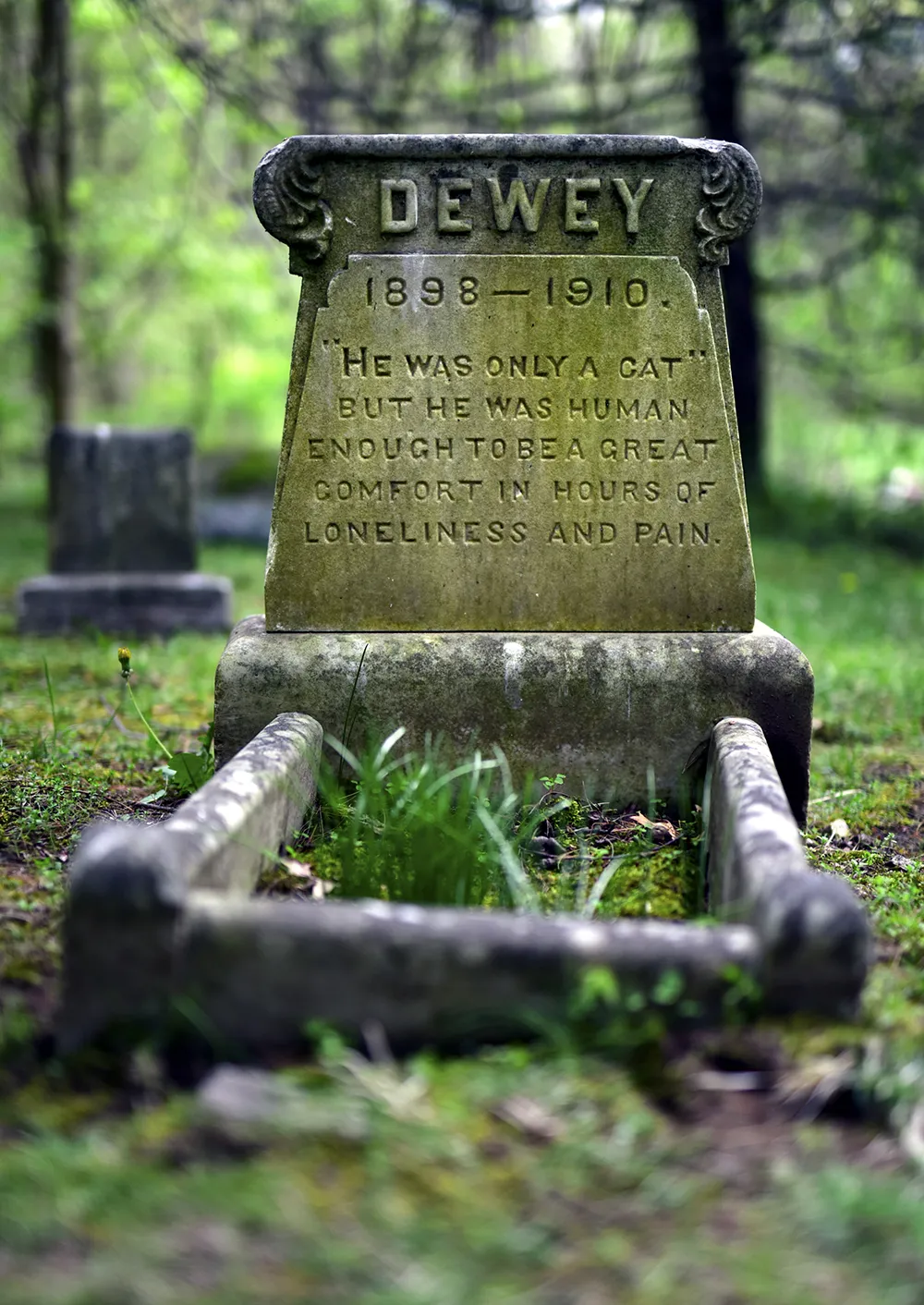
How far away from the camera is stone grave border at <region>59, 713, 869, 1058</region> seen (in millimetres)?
2098

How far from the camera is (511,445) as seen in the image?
3.72m

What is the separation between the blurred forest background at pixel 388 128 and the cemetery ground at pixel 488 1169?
6455 millimetres

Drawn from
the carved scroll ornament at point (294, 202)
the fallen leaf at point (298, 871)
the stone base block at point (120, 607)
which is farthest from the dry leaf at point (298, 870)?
the stone base block at point (120, 607)

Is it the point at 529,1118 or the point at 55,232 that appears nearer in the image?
the point at 529,1118

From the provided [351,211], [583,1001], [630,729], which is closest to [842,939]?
[583,1001]

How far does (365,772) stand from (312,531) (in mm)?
1000

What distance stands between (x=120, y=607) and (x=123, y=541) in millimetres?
506

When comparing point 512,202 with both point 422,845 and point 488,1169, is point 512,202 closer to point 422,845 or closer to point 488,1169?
point 422,845

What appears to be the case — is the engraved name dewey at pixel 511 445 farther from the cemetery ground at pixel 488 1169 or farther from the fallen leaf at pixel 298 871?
the cemetery ground at pixel 488 1169

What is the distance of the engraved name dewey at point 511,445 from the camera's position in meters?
3.65

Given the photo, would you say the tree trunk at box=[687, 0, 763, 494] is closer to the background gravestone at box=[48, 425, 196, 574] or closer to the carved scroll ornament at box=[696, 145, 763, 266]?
the background gravestone at box=[48, 425, 196, 574]

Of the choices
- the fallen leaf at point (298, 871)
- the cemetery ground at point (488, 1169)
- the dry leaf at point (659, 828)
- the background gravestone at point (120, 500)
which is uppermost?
the background gravestone at point (120, 500)

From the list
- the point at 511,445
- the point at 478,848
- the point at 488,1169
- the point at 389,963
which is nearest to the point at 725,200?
the point at 511,445

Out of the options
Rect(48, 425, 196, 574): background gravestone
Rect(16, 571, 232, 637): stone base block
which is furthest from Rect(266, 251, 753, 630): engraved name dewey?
Rect(48, 425, 196, 574): background gravestone
